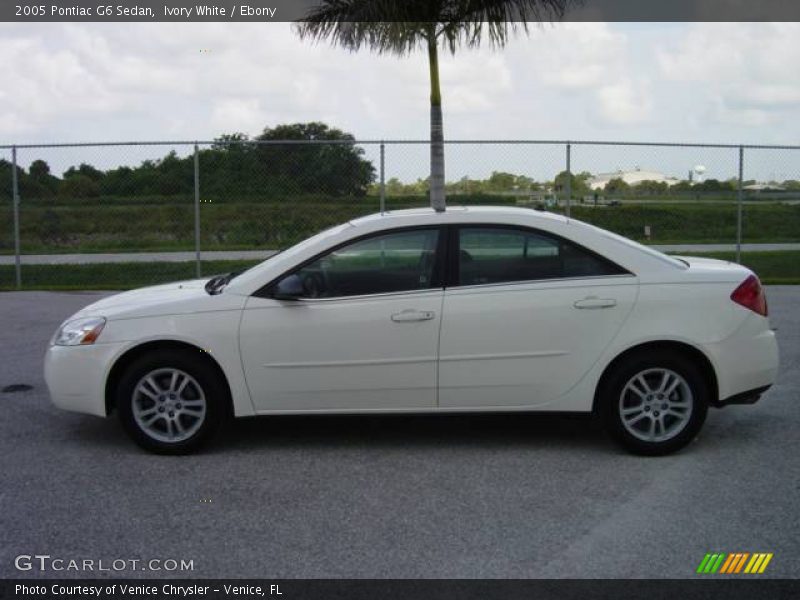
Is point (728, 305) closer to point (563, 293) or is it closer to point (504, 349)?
point (563, 293)

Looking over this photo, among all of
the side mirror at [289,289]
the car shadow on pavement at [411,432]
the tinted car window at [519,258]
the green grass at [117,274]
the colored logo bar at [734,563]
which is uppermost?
the tinted car window at [519,258]

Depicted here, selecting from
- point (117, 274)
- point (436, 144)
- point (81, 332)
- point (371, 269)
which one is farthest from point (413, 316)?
point (117, 274)

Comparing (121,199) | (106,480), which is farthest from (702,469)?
(121,199)

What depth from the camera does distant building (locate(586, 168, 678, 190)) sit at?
13.9 m

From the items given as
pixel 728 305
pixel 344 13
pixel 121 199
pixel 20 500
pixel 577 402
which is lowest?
pixel 20 500

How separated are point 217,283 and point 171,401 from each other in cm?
93

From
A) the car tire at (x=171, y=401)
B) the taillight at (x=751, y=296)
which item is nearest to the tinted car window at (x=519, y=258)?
the taillight at (x=751, y=296)

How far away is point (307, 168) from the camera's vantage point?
1420 centimetres

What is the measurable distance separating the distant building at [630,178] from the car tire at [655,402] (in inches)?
339

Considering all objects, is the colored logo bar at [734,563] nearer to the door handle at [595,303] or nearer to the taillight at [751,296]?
the door handle at [595,303]

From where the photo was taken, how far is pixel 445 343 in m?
5.54

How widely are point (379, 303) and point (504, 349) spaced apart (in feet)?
2.67

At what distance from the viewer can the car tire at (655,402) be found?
5.56 m
